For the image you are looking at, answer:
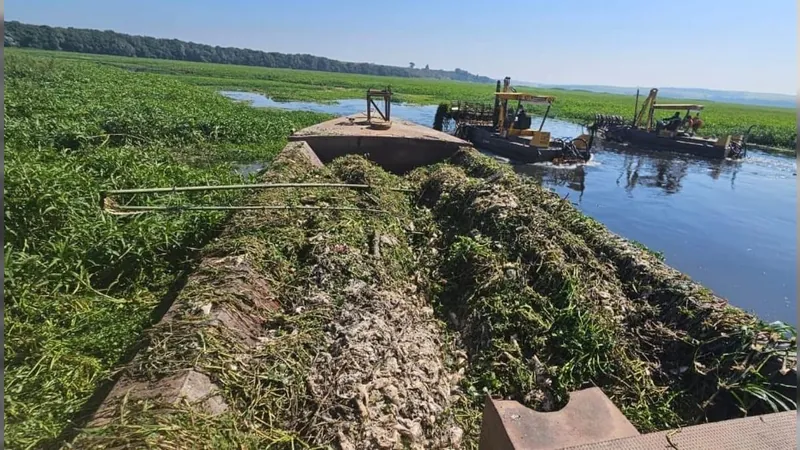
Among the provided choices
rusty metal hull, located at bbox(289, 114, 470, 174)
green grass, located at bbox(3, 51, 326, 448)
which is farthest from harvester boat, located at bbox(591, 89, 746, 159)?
green grass, located at bbox(3, 51, 326, 448)

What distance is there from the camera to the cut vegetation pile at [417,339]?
2.83m

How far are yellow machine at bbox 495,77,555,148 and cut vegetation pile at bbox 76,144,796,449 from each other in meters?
10.9

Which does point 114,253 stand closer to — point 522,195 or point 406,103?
point 522,195

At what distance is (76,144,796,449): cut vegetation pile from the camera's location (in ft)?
9.30

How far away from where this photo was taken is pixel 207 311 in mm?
3385

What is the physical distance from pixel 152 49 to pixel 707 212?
111581mm

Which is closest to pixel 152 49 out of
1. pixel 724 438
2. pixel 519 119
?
pixel 519 119

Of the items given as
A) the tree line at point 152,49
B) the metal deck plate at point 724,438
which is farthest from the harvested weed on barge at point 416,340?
the tree line at point 152,49

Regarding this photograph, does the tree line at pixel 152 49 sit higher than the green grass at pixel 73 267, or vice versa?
the tree line at pixel 152 49

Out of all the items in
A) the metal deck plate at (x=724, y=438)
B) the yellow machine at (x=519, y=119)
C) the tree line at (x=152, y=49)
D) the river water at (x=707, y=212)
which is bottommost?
the river water at (x=707, y=212)

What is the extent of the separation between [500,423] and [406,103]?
41.7 meters

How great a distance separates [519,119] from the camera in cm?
1788

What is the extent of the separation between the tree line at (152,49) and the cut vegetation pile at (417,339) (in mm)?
72545

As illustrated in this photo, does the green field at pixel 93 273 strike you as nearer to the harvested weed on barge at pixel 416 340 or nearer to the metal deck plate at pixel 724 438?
the harvested weed on barge at pixel 416 340
